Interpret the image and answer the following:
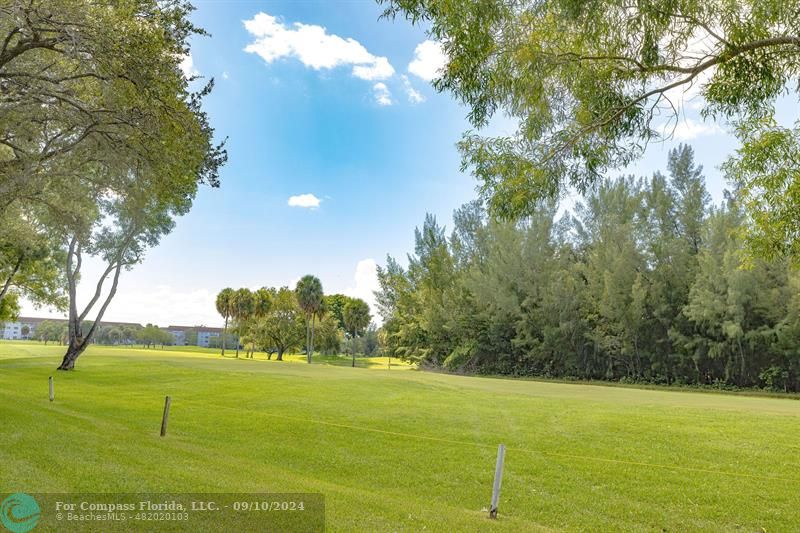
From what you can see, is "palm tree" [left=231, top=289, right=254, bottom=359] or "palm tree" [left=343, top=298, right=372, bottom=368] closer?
"palm tree" [left=343, top=298, right=372, bottom=368]

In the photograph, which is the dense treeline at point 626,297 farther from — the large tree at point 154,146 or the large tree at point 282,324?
the large tree at point 154,146

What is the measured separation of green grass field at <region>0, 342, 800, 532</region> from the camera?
7.64 meters

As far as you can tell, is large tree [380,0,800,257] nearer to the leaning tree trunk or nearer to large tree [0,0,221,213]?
large tree [0,0,221,213]

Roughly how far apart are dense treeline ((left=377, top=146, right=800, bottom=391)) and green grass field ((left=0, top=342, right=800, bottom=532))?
2173 cm

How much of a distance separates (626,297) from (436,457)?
34927mm

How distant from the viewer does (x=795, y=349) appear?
1318 inches

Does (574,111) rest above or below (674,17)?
below

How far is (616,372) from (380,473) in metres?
39.5

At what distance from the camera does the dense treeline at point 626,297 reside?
115 feet

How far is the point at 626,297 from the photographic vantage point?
4112cm

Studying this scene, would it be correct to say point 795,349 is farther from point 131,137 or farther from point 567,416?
point 131,137

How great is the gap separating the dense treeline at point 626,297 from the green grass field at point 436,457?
21.7 meters

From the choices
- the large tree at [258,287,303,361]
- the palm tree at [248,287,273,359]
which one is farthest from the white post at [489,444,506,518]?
the palm tree at [248,287,273,359]

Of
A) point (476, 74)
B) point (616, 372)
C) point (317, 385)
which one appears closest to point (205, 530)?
point (476, 74)
